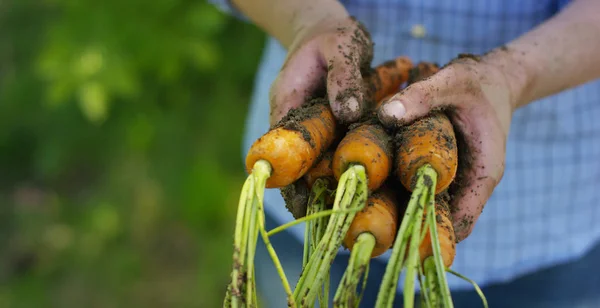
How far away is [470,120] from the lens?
1.08 metres

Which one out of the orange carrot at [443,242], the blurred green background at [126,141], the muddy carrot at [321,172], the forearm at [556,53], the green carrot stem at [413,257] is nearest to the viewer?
the green carrot stem at [413,257]

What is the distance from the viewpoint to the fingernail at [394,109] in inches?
38.7

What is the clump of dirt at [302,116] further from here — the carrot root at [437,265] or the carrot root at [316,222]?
the carrot root at [437,265]

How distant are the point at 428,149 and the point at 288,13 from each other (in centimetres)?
55

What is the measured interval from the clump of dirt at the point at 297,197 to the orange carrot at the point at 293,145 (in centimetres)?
5

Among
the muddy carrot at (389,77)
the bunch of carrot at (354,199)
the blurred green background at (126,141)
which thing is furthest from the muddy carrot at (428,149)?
the blurred green background at (126,141)

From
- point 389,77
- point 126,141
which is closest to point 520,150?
point 389,77

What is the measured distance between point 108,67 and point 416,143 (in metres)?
1.51

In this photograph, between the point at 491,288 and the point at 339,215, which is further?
the point at 491,288

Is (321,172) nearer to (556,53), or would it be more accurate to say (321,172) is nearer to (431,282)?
(431,282)

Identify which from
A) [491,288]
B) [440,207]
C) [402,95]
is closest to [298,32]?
[402,95]

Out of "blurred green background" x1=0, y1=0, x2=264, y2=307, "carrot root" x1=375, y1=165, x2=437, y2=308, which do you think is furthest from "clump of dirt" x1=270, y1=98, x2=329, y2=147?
"blurred green background" x1=0, y1=0, x2=264, y2=307

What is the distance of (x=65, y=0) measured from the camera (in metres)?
2.27

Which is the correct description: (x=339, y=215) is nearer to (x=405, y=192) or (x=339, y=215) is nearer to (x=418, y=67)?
(x=405, y=192)
